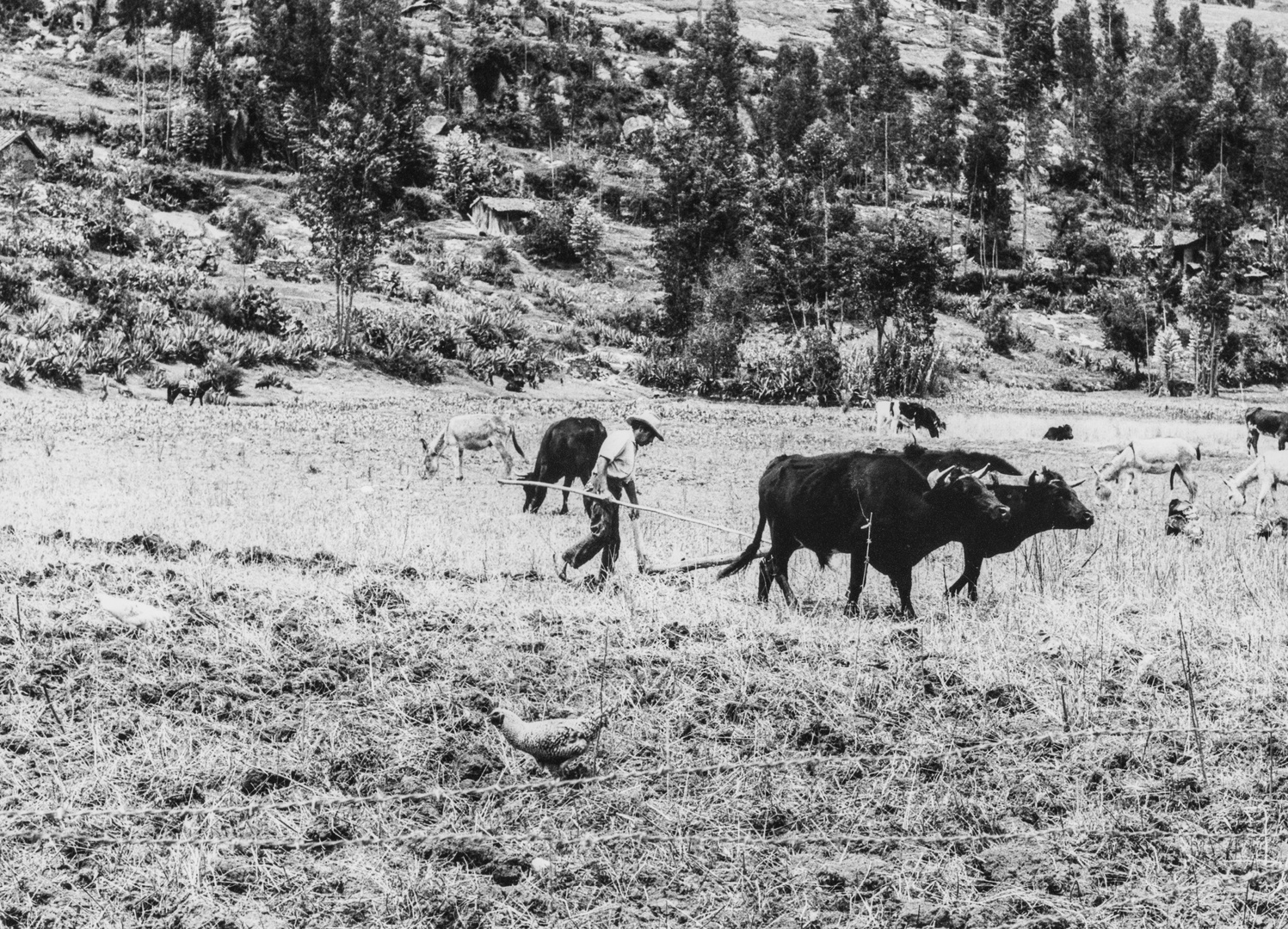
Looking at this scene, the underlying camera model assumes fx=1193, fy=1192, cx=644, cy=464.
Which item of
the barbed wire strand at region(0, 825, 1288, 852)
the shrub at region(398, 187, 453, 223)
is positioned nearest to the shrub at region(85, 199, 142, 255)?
the shrub at region(398, 187, 453, 223)

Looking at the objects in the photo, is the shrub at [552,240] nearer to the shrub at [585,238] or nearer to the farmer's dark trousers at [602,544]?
the shrub at [585,238]

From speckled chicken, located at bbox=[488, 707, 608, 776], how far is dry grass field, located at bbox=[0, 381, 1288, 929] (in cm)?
13

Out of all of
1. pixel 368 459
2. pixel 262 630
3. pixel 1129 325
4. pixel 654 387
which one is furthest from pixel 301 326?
pixel 1129 325

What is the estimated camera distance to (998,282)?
65.4 metres

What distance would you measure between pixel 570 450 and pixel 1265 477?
27.7ft

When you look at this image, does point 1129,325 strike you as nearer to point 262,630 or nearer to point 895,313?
point 895,313

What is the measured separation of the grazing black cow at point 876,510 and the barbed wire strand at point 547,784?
2.10 m

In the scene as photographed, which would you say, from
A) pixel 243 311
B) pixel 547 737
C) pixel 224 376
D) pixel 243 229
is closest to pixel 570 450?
pixel 547 737

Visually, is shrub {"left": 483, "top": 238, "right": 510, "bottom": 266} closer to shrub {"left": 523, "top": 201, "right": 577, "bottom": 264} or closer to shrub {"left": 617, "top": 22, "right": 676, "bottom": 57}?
shrub {"left": 523, "top": 201, "right": 577, "bottom": 264}

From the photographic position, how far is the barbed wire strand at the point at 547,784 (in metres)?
5.30

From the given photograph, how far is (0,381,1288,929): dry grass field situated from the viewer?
16.1 ft

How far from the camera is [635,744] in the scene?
618 centimetres

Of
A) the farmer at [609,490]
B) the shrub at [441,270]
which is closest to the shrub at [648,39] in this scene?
the shrub at [441,270]

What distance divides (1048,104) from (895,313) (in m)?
79.1
